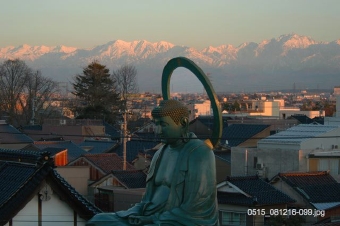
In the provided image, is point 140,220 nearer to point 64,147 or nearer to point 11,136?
point 64,147

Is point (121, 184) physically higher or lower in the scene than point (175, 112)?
lower

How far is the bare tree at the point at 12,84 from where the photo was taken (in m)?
64.8

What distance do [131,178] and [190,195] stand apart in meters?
16.4

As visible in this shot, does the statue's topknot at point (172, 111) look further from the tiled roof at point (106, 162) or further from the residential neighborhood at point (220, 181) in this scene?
the tiled roof at point (106, 162)

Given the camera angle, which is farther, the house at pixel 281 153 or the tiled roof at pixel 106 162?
the tiled roof at pixel 106 162

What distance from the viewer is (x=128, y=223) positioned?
9.38 metres

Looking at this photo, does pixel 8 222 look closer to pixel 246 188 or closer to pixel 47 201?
pixel 47 201

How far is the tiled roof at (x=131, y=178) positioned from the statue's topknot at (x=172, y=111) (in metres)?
15.5

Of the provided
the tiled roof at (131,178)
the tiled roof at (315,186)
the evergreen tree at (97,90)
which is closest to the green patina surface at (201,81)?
the tiled roof at (315,186)

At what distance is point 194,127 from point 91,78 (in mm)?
23634

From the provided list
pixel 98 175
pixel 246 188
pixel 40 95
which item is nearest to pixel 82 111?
pixel 40 95

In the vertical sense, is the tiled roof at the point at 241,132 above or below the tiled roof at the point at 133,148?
above

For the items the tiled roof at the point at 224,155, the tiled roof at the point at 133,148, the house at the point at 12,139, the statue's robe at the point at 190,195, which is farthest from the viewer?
the tiled roof at the point at 133,148

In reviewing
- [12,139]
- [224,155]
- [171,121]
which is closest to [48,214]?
[171,121]
